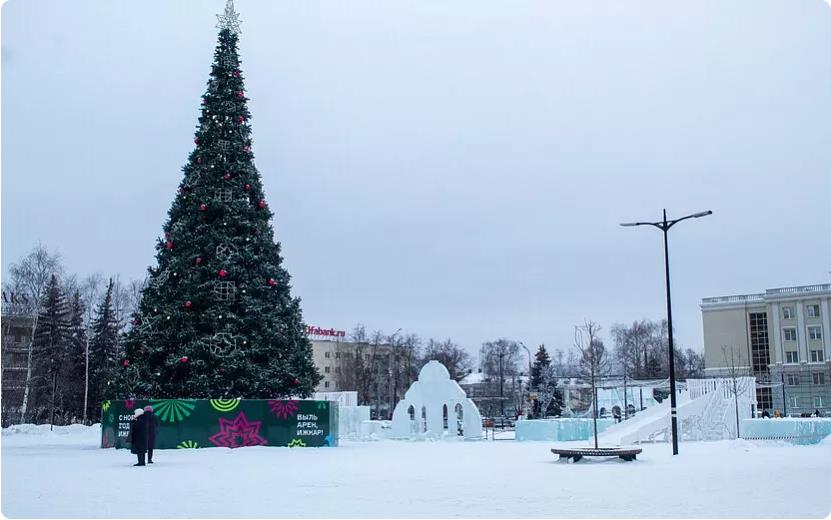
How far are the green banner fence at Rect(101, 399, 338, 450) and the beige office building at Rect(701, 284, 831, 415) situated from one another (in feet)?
234

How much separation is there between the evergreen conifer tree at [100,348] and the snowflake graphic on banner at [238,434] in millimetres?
35393

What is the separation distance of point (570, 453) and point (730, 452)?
756cm

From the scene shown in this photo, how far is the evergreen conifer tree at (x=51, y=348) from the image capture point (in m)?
62.9

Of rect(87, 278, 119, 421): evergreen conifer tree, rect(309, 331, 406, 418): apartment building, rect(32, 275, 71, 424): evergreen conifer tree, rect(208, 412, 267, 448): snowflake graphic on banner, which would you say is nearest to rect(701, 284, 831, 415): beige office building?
rect(309, 331, 406, 418): apartment building

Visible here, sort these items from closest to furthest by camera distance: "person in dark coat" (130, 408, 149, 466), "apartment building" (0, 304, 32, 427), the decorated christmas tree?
Answer: "person in dark coat" (130, 408, 149, 466) → the decorated christmas tree → "apartment building" (0, 304, 32, 427)

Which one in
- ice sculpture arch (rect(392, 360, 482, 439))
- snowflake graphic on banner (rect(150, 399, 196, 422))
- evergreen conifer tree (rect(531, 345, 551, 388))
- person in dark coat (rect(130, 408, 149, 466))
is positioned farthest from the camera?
evergreen conifer tree (rect(531, 345, 551, 388))

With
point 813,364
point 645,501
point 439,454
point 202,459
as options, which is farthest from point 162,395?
point 813,364

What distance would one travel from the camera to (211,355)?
103 feet

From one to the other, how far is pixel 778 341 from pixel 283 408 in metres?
84.0

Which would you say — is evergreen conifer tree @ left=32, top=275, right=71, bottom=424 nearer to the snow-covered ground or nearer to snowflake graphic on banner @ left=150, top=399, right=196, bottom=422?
snowflake graphic on banner @ left=150, top=399, right=196, bottom=422

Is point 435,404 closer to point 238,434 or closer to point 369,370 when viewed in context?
point 238,434

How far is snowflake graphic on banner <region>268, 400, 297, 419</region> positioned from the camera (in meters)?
30.9

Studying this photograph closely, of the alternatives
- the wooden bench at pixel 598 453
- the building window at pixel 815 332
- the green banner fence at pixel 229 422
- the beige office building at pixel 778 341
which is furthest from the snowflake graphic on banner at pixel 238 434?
the building window at pixel 815 332

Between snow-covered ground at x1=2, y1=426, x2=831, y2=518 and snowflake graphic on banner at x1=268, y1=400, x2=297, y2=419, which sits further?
snowflake graphic on banner at x1=268, y1=400, x2=297, y2=419
